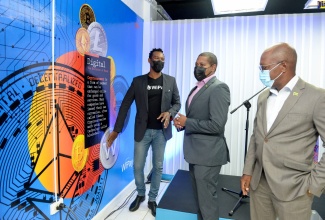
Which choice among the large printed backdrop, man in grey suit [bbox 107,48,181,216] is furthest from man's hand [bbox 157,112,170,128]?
the large printed backdrop

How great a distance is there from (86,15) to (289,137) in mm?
1809

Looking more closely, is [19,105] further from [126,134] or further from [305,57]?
[305,57]

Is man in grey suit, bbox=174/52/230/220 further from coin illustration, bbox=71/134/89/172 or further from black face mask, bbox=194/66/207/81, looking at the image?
coin illustration, bbox=71/134/89/172

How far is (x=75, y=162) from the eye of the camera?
1.93 m

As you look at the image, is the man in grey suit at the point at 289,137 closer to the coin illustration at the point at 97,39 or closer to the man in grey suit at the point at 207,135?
the man in grey suit at the point at 207,135

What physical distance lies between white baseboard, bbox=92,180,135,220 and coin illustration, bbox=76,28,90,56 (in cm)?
156

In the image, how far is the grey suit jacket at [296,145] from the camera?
1190mm

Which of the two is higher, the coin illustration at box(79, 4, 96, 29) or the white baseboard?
the coin illustration at box(79, 4, 96, 29)

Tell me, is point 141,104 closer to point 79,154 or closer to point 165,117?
point 165,117

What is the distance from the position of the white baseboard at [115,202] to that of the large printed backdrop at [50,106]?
0.07 metres

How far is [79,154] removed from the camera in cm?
198

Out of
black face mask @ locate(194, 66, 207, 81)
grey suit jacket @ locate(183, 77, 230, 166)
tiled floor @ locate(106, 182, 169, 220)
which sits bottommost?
tiled floor @ locate(106, 182, 169, 220)

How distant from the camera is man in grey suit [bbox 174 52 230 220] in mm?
1675

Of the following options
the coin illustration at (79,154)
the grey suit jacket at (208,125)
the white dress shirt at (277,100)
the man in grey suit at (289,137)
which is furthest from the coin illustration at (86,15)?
the white dress shirt at (277,100)
